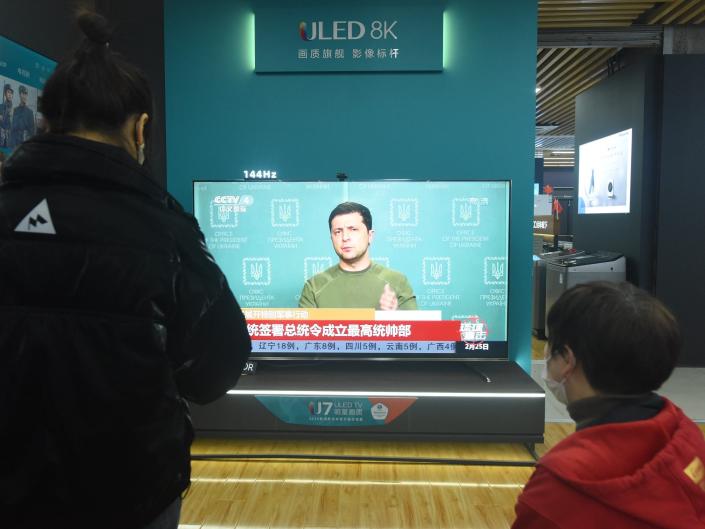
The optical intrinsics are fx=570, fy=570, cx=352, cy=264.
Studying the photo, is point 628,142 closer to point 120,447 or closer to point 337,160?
point 337,160

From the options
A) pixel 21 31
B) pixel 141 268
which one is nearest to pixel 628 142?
pixel 21 31

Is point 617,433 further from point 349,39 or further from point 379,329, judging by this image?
point 349,39

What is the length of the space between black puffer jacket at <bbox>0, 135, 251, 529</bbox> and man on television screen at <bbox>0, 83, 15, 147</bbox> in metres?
1.67

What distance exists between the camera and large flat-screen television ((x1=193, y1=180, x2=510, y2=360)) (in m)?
2.97

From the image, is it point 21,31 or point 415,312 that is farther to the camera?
point 415,312

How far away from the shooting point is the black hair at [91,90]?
3.26ft

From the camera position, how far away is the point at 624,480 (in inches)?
32.6

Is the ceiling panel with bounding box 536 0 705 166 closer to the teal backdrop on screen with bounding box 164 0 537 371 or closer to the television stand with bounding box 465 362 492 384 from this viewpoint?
the teal backdrop on screen with bounding box 164 0 537 371

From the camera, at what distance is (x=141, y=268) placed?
924mm

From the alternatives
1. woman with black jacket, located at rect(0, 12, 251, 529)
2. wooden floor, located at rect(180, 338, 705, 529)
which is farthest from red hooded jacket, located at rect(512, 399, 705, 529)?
wooden floor, located at rect(180, 338, 705, 529)

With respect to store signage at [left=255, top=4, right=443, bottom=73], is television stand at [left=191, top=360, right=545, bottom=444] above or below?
below

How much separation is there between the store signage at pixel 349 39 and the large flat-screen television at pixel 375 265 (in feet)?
2.52

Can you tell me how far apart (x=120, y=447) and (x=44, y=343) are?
0.68 ft

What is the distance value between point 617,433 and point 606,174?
531 centimetres
